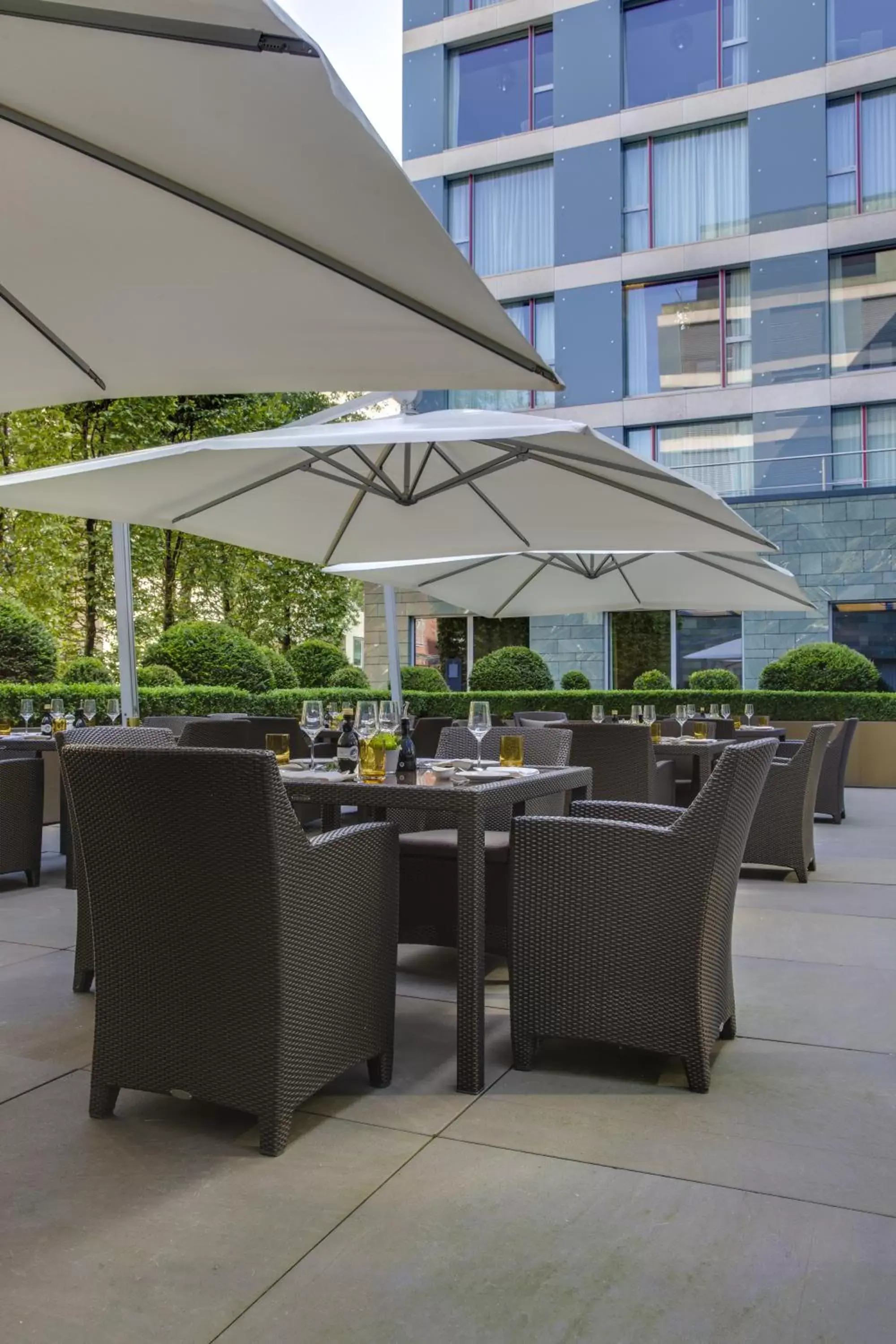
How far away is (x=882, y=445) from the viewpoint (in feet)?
53.4

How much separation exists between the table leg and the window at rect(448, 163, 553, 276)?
17270mm

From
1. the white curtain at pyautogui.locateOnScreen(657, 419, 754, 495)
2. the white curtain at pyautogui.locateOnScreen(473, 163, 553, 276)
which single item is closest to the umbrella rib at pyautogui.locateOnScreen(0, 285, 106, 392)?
the white curtain at pyautogui.locateOnScreen(657, 419, 754, 495)

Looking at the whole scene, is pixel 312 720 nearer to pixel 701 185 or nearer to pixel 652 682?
pixel 652 682

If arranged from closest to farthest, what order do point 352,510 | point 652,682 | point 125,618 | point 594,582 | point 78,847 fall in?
point 78,847 → point 352,510 → point 125,618 → point 594,582 → point 652,682

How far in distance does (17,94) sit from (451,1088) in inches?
112

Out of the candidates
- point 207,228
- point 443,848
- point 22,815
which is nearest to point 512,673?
point 22,815

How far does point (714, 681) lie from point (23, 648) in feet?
30.0

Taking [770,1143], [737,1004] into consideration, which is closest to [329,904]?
[770,1143]

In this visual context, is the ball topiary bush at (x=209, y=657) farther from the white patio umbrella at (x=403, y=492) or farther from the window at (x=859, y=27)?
the window at (x=859, y=27)

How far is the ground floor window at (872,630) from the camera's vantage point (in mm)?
15867

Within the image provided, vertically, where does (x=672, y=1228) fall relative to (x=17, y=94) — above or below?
below

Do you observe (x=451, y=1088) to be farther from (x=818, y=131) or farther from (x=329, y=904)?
(x=818, y=131)

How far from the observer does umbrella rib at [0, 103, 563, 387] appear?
2.78m

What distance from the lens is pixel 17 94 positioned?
263 centimetres
